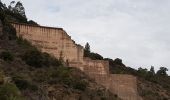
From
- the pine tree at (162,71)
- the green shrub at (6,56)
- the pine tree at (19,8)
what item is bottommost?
the pine tree at (162,71)

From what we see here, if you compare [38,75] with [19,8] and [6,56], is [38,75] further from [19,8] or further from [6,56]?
[19,8]

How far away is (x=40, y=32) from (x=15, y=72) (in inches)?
480

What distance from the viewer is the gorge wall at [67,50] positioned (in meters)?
58.6

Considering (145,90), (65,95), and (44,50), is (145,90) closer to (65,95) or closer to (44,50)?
(44,50)

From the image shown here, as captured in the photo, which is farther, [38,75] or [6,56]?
[38,75]

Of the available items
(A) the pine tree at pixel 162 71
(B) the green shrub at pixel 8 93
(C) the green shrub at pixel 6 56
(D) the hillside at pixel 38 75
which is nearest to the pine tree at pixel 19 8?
(A) the pine tree at pixel 162 71

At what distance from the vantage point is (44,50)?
58.7m

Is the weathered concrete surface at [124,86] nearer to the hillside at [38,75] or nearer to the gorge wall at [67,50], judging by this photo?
the gorge wall at [67,50]

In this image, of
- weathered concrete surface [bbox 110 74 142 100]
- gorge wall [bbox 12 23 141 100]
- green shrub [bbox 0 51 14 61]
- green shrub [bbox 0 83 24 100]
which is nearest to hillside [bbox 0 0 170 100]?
green shrub [bbox 0 51 14 61]

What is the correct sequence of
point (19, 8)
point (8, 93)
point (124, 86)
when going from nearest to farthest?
point (8, 93), point (124, 86), point (19, 8)

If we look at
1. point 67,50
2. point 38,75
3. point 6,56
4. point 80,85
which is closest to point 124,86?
point 67,50

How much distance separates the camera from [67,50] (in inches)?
2366

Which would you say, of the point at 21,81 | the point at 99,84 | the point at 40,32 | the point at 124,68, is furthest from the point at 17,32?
the point at 124,68

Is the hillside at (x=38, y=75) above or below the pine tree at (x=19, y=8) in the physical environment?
below
